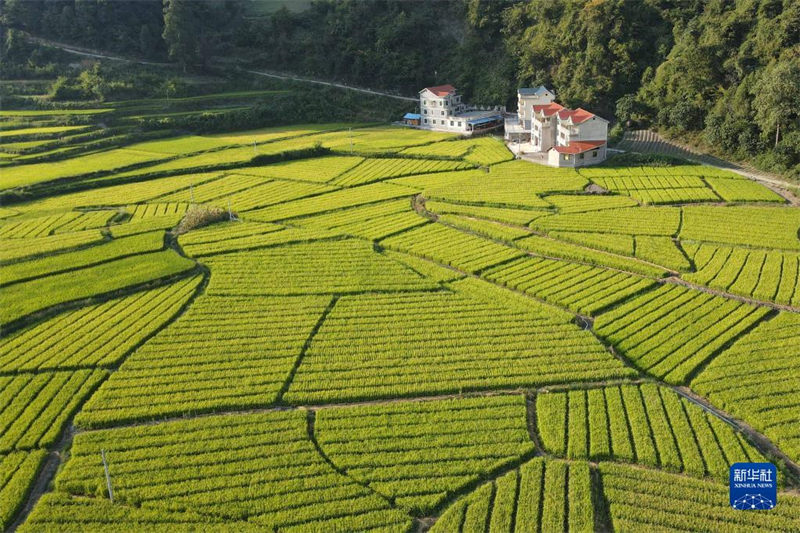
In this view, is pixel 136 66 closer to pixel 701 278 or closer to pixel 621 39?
pixel 621 39

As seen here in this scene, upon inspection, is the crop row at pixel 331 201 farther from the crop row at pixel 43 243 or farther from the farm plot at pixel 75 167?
the farm plot at pixel 75 167

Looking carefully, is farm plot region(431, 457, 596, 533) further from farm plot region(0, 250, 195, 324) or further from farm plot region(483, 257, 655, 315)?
farm plot region(0, 250, 195, 324)

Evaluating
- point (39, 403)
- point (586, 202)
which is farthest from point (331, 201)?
point (39, 403)

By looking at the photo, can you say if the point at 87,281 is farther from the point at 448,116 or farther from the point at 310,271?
the point at 448,116

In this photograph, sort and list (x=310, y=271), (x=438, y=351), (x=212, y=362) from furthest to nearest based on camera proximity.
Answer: (x=310, y=271) → (x=438, y=351) → (x=212, y=362)

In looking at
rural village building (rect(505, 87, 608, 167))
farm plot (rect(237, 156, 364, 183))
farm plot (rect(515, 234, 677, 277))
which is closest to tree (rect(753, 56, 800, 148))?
rural village building (rect(505, 87, 608, 167))

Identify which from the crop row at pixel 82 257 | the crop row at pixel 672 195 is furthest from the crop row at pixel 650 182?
the crop row at pixel 82 257
